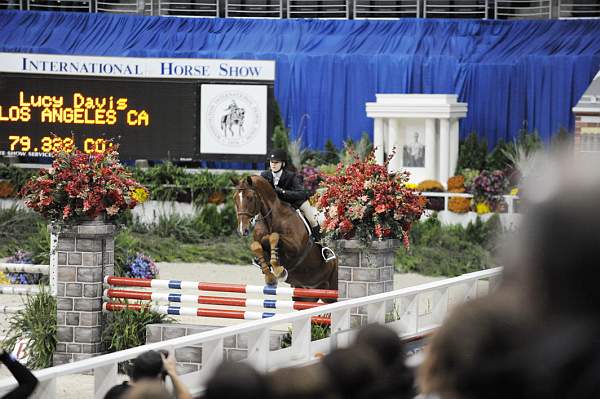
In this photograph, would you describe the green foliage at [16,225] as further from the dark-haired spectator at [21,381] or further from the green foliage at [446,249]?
the dark-haired spectator at [21,381]

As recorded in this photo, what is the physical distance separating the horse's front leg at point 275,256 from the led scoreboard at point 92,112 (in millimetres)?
9611

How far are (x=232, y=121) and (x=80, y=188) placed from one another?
1199cm

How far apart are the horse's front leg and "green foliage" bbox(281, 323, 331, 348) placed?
2.11 m

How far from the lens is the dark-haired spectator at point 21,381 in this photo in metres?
5.50

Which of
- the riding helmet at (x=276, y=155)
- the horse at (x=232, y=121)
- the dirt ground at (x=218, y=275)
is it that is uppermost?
the horse at (x=232, y=121)

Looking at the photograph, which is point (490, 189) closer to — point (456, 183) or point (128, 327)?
point (456, 183)

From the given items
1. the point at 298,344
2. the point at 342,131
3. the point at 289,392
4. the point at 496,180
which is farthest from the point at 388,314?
the point at 342,131

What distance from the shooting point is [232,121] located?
2412 cm

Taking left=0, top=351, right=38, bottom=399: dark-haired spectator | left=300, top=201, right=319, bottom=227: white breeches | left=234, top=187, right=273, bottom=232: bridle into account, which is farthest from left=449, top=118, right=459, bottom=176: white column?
left=0, top=351, right=38, bottom=399: dark-haired spectator

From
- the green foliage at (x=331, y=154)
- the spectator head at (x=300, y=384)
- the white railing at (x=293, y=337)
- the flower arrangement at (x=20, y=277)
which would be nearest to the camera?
the spectator head at (x=300, y=384)

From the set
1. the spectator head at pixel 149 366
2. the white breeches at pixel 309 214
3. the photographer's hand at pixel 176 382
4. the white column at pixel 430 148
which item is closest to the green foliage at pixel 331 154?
the white column at pixel 430 148

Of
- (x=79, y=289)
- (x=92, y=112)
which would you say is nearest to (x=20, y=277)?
(x=79, y=289)

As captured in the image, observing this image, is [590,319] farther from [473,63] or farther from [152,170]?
[473,63]

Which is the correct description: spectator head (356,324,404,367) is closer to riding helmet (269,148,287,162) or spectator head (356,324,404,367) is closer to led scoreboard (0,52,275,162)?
riding helmet (269,148,287,162)
